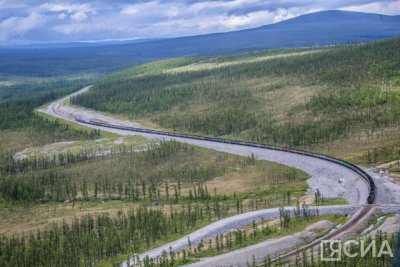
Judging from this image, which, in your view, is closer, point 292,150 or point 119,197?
point 119,197

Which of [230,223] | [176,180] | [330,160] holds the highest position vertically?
[330,160]

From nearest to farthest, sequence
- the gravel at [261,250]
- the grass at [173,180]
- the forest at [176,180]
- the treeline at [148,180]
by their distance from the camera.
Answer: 1. the gravel at [261,250]
2. the forest at [176,180]
3. the grass at [173,180]
4. the treeline at [148,180]

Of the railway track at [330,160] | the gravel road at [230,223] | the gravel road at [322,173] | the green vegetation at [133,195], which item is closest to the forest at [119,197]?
the green vegetation at [133,195]

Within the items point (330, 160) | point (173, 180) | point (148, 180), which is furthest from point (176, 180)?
point (330, 160)

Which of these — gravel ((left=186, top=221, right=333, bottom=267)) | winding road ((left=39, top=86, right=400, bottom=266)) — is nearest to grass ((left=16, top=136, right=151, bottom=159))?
winding road ((left=39, top=86, right=400, bottom=266))

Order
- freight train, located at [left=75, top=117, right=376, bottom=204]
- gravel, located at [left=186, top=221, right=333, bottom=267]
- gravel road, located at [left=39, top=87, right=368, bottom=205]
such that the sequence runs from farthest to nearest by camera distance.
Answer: freight train, located at [left=75, top=117, right=376, bottom=204] → gravel road, located at [left=39, top=87, right=368, bottom=205] → gravel, located at [left=186, top=221, right=333, bottom=267]

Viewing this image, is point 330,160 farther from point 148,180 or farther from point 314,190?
point 148,180

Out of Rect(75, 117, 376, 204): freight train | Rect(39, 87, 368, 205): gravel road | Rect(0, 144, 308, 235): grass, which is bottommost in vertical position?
Rect(0, 144, 308, 235): grass

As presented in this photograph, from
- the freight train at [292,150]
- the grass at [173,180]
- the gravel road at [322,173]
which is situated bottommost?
the grass at [173,180]

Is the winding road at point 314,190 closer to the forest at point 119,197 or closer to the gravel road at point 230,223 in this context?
the gravel road at point 230,223

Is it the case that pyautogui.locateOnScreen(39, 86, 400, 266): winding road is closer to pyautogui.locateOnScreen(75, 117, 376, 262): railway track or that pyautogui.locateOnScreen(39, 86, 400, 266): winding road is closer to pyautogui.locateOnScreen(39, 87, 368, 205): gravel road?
pyautogui.locateOnScreen(39, 87, 368, 205): gravel road

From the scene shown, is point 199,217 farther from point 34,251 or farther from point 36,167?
point 36,167

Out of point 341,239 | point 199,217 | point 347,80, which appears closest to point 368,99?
point 347,80
